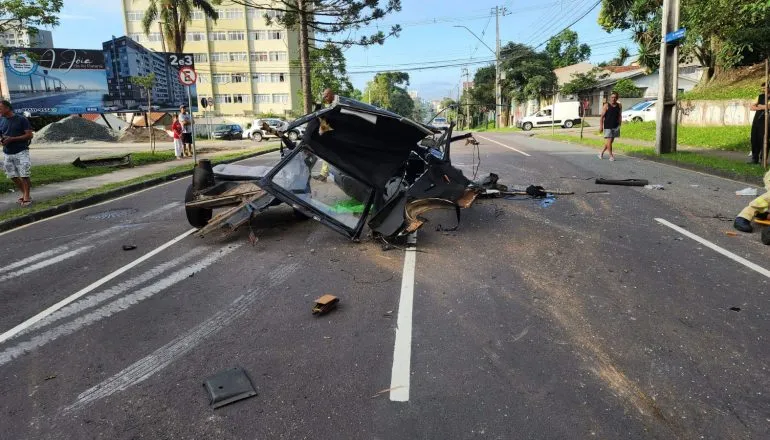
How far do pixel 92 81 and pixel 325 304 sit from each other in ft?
147

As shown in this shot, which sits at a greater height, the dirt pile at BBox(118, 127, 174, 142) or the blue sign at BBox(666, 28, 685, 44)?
the blue sign at BBox(666, 28, 685, 44)

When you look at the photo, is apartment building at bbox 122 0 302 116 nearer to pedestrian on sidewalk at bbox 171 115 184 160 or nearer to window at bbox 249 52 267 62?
window at bbox 249 52 267 62

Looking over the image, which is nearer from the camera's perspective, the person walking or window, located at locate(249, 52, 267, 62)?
the person walking

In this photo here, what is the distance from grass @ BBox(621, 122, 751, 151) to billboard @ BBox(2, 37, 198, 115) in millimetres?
32415

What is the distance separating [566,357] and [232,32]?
79.9 meters

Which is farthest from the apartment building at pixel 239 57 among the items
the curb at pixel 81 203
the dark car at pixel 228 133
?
the curb at pixel 81 203

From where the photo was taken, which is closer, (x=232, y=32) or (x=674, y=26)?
(x=674, y=26)

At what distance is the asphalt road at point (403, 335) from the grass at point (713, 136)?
11.6m

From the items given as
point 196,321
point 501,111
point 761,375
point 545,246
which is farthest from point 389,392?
point 501,111

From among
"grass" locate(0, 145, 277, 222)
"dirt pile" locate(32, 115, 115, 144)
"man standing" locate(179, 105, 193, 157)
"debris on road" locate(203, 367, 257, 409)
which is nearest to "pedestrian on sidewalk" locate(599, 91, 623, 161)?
"grass" locate(0, 145, 277, 222)

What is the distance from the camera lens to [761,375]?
3.22 meters

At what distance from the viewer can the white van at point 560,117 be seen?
4409 centimetres

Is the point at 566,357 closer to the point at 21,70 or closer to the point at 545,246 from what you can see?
the point at 545,246

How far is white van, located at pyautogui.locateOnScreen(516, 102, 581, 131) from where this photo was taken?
44094 millimetres
